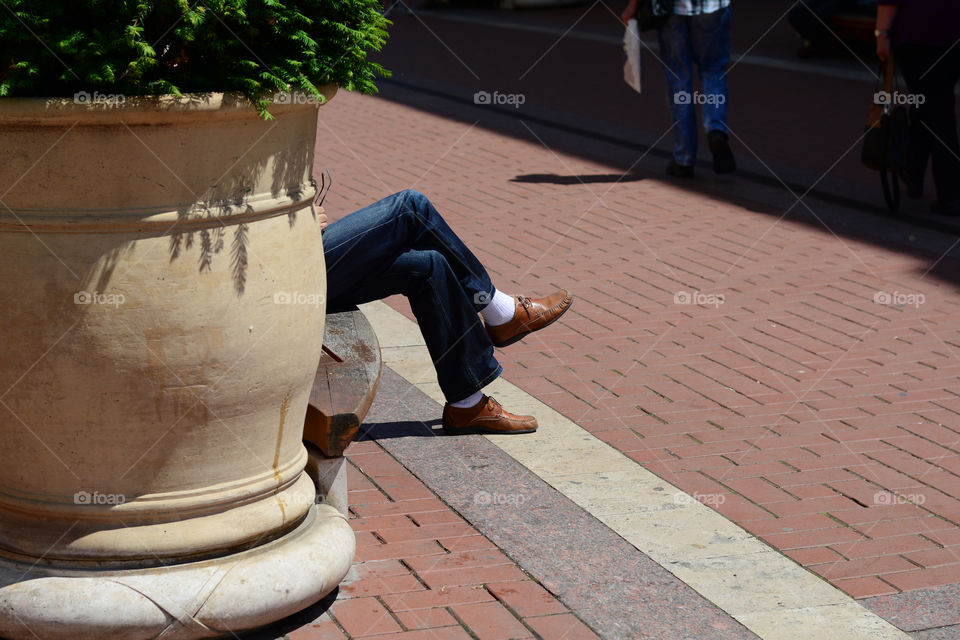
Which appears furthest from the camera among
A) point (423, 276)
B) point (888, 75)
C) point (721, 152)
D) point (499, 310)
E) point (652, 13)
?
point (721, 152)

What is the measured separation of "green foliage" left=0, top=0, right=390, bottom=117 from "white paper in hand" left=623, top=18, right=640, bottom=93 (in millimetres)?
5917

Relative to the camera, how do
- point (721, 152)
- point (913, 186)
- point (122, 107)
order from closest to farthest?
point (122, 107) < point (913, 186) < point (721, 152)

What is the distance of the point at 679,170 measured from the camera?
870 cm

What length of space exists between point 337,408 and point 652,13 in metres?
5.86

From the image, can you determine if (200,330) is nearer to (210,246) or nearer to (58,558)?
(210,246)

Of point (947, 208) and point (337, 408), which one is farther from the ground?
point (337, 408)

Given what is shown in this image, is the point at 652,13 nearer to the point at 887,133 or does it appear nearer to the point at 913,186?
the point at 887,133

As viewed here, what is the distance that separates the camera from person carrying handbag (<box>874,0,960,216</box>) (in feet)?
23.4

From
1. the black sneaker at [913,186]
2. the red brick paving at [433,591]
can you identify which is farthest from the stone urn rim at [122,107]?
the black sneaker at [913,186]

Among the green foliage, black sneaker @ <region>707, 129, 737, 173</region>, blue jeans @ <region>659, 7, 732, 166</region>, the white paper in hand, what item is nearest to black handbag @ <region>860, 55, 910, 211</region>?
black sneaker @ <region>707, 129, 737, 173</region>

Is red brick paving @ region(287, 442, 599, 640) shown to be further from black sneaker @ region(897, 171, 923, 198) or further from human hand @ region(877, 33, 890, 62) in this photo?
black sneaker @ region(897, 171, 923, 198)

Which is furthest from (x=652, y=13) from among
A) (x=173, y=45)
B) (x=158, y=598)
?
(x=158, y=598)

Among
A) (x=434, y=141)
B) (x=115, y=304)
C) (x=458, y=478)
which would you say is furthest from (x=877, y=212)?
(x=115, y=304)

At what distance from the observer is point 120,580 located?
2799mm
